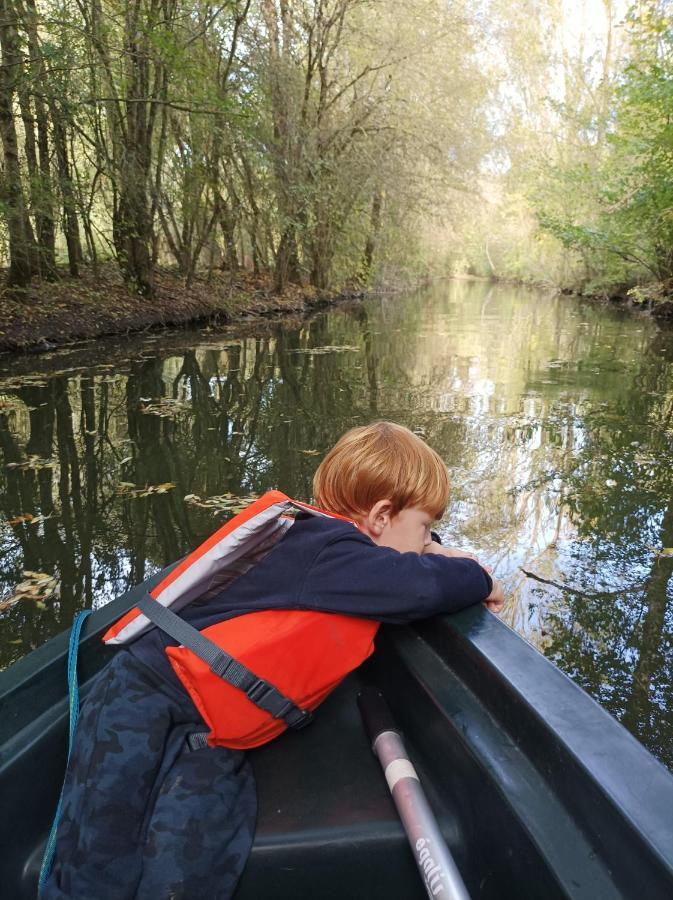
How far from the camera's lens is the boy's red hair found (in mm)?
1613

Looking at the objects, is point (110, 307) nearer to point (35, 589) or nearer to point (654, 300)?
point (35, 589)

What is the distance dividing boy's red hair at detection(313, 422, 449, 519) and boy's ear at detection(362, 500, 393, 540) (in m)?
0.01

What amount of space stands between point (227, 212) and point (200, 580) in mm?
15945

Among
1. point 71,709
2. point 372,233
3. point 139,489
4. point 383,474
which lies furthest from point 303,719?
point 372,233

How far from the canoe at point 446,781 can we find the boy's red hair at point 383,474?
33 centimetres

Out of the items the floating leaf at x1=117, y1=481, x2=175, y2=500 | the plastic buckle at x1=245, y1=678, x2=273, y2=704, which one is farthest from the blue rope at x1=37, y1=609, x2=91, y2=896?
the floating leaf at x1=117, y1=481, x2=175, y2=500

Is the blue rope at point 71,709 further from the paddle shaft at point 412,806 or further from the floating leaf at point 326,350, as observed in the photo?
the floating leaf at point 326,350

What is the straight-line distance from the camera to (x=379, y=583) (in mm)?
1328

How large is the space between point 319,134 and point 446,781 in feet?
60.4

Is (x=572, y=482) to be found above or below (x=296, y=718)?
below

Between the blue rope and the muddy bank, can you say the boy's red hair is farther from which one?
the muddy bank

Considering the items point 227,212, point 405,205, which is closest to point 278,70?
point 227,212

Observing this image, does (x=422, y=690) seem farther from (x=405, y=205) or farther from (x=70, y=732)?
(x=405, y=205)

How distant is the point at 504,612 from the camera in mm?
2822
